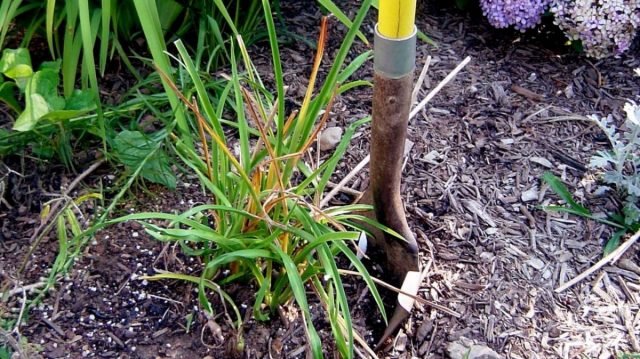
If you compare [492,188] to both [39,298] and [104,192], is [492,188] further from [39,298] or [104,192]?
[39,298]

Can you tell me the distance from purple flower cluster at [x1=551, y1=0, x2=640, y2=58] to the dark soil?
0.11 meters

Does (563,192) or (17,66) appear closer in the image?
(17,66)

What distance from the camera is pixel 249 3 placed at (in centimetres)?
212

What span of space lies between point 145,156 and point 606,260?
1.08 metres

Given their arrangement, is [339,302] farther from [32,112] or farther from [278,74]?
[32,112]

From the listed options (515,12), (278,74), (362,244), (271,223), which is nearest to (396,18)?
(278,74)

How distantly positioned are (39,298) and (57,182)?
357mm

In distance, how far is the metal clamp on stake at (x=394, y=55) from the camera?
1283mm

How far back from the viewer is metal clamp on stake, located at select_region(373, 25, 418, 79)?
128 centimetres

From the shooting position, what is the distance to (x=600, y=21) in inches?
80.5

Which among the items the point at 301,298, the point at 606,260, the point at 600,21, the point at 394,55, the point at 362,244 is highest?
the point at 394,55

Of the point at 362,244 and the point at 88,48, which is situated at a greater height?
the point at 88,48

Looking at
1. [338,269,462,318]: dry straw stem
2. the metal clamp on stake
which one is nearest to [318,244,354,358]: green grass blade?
[338,269,462,318]: dry straw stem

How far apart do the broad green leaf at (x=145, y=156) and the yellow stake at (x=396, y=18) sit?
64cm
